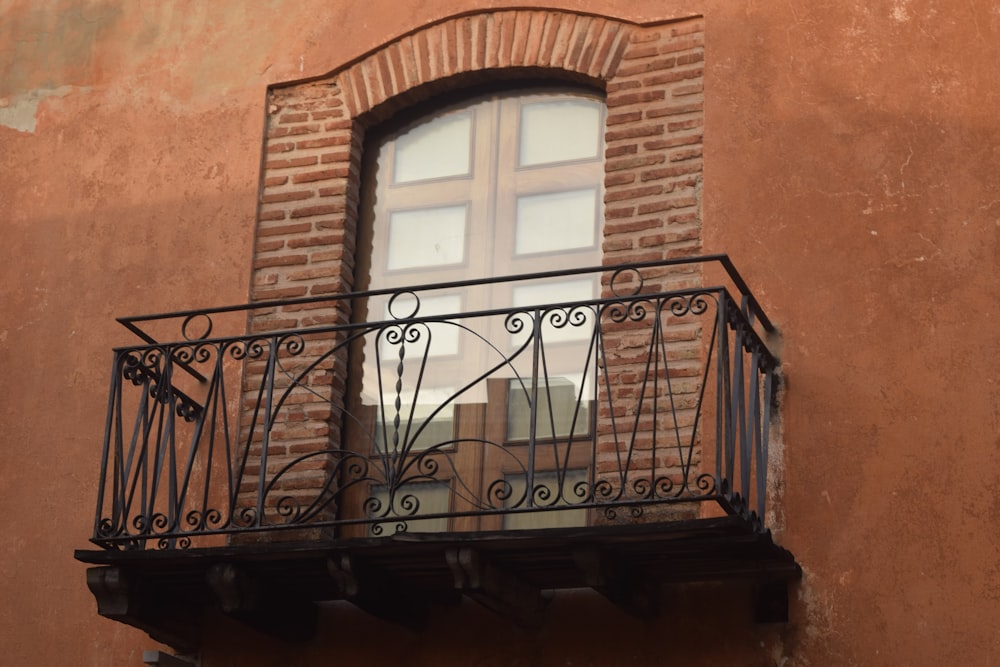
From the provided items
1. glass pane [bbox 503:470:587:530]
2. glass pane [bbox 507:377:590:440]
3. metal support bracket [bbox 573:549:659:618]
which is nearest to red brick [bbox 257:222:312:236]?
glass pane [bbox 507:377:590:440]

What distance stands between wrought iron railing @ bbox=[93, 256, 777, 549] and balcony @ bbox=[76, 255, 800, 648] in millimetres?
13

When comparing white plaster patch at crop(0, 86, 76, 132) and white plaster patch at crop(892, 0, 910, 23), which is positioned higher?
white plaster patch at crop(892, 0, 910, 23)

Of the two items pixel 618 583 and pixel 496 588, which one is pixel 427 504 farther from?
pixel 618 583

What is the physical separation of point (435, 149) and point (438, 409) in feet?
6.52

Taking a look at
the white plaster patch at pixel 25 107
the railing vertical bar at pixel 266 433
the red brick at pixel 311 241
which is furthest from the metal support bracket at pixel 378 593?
the white plaster patch at pixel 25 107

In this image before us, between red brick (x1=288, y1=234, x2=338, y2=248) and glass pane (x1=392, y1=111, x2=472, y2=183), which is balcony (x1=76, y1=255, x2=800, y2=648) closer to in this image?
red brick (x1=288, y1=234, x2=338, y2=248)

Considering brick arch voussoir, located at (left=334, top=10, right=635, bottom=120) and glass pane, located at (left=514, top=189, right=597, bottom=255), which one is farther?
brick arch voussoir, located at (left=334, top=10, right=635, bottom=120)

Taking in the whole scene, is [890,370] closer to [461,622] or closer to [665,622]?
[665,622]

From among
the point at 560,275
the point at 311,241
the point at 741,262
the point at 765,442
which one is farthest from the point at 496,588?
the point at 311,241

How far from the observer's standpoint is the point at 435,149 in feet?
27.2

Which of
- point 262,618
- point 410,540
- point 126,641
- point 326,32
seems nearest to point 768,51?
point 326,32

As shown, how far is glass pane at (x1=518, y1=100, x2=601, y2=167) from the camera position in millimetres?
8023

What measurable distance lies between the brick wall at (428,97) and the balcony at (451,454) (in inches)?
1.4

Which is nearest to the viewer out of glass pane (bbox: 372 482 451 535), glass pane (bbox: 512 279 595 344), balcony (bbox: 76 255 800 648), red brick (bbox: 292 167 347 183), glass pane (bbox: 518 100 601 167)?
balcony (bbox: 76 255 800 648)
